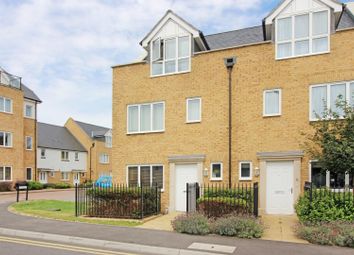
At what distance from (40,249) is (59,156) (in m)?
40.5

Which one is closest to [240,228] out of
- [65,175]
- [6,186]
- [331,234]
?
[331,234]

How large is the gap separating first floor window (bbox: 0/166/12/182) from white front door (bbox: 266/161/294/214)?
27030 millimetres

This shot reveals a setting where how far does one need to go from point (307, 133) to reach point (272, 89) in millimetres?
2406

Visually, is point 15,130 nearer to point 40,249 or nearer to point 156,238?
point 40,249

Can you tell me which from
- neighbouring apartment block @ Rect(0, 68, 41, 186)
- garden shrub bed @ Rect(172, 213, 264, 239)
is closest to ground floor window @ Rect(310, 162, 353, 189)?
garden shrub bed @ Rect(172, 213, 264, 239)

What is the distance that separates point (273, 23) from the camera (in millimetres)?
16344

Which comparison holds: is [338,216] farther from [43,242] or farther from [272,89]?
[43,242]

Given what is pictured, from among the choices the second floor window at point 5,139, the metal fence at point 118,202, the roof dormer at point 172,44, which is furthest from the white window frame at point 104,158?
the metal fence at point 118,202

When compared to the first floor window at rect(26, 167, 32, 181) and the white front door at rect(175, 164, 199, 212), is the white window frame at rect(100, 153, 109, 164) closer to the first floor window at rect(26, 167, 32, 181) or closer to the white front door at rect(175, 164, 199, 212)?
the first floor window at rect(26, 167, 32, 181)

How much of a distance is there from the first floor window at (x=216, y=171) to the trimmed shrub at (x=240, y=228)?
5191mm

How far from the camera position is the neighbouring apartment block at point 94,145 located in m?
54.4

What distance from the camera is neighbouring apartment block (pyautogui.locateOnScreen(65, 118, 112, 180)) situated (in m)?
54.4

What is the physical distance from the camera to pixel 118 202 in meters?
14.8

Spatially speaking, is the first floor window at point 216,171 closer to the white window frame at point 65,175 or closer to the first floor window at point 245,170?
the first floor window at point 245,170
